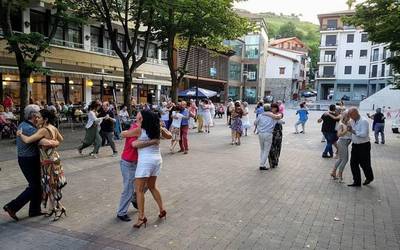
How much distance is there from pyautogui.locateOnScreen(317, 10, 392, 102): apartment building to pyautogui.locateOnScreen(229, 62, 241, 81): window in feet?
64.0

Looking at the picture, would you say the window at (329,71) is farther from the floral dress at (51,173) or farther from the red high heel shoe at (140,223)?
the floral dress at (51,173)

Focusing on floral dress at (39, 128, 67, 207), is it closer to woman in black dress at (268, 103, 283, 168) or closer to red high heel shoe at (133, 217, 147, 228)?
red high heel shoe at (133, 217, 147, 228)

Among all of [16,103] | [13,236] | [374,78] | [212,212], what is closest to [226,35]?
[16,103]

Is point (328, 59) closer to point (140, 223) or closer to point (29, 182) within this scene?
point (140, 223)

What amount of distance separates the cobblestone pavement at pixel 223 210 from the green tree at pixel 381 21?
566 cm

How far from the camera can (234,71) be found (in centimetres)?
5878

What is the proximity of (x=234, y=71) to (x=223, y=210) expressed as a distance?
53.6m

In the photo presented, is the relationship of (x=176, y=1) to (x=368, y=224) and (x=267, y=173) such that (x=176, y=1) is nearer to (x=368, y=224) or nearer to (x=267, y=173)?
(x=267, y=173)

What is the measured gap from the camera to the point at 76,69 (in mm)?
22375

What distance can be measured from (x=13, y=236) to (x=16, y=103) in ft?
54.2

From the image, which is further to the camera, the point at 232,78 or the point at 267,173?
the point at 232,78

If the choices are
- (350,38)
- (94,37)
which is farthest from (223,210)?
(350,38)

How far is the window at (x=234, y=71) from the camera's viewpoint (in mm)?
57234

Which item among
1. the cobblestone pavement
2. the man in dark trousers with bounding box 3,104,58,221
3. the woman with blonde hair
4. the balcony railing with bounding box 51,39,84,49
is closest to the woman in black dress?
the cobblestone pavement
